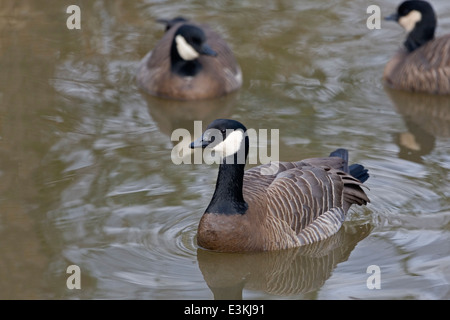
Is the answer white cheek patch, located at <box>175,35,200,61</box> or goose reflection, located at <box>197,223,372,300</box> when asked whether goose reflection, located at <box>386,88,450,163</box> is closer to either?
goose reflection, located at <box>197,223,372,300</box>

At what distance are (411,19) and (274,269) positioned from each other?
5897mm

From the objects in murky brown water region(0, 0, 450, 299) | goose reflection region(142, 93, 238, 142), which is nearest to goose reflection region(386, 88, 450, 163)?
murky brown water region(0, 0, 450, 299)

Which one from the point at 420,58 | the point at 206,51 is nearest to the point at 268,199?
the point at 206,51

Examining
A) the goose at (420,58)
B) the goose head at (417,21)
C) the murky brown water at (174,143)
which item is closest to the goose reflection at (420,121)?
the murky brown water at (174,143)

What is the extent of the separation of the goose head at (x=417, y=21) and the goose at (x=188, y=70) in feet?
8.07

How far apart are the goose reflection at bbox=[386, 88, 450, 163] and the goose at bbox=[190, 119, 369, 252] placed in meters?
1.79

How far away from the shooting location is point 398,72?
11539 millimetres

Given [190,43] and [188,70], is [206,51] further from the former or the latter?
[188,70]

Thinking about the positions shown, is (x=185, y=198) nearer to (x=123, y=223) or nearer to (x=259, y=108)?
(x=123, y=223)

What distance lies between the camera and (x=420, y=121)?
10648 millimetres

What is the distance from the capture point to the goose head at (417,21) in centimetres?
1174

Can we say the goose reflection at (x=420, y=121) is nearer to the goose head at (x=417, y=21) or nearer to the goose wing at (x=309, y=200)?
the goose head at (x=417, y=21)

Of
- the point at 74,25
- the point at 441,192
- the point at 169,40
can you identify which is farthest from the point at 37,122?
the point at 441,192

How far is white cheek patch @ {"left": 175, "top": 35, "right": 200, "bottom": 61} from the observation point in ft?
36.6
